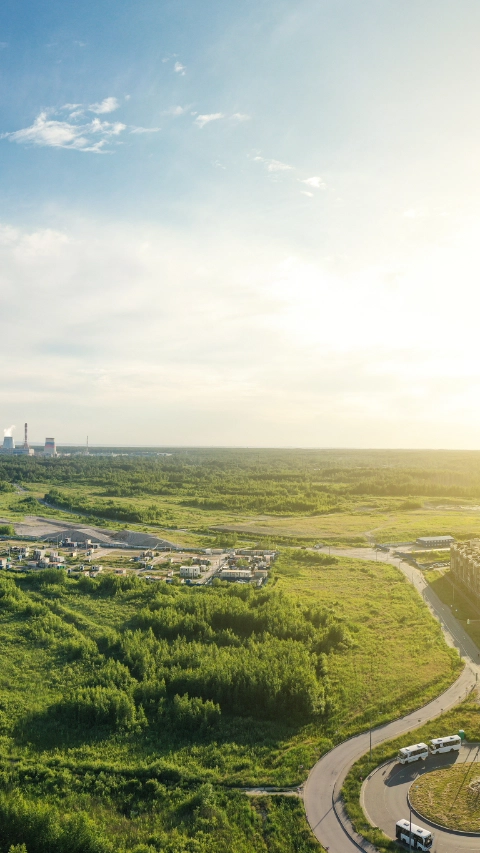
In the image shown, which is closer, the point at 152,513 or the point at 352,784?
the point at 352,784

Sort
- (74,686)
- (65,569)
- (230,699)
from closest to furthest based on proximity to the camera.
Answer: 1. (230,699)
2. (74,686)
3. (65,569)

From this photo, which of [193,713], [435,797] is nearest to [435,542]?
[193,713]

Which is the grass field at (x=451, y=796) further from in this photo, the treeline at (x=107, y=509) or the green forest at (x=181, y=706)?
the treeline at (x=107, y=509)

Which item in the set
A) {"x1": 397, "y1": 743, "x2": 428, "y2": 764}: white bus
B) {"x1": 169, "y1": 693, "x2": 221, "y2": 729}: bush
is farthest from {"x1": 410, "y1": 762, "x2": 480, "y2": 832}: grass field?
{"x1": 169, "y1": 693, "x2": 221, "y2": 729}: bush

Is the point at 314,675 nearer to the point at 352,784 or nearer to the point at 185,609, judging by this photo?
the point at 352,784

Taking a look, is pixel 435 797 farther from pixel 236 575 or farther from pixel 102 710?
pixel 236 575

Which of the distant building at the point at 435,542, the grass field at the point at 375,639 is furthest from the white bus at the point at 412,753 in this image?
the distant building at the point at 435,542

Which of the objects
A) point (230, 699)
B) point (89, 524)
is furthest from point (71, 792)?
point (89, 524)
